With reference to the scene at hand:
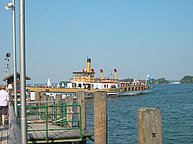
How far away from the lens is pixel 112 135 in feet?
71.7

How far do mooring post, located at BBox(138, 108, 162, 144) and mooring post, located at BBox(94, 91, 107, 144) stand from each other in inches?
239

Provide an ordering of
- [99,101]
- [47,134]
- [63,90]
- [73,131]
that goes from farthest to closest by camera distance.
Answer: [63,90] < [73,131] < [47,134] < [99,101]

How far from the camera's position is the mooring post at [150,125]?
5113mm

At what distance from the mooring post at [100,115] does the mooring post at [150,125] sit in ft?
19.9

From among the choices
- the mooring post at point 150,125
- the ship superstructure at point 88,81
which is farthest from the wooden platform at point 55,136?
the ship superstructure at point 88,81

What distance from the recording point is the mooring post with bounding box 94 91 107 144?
11273 mm

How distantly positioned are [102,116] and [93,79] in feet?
174

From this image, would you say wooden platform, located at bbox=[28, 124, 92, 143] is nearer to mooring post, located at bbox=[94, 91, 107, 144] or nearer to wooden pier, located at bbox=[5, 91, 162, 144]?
wooden pier, located at bbox=[5, 91, 162, 144]

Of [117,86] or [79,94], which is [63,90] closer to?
[117,86]

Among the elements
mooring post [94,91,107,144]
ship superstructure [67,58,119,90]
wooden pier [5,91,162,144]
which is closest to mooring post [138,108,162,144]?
wooden pier [5,91,162,144]

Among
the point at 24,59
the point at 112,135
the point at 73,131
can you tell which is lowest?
the point at 112,135

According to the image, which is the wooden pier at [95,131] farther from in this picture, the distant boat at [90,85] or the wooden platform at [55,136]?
the distant boat at [90,85]

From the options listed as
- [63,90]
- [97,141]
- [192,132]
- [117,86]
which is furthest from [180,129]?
[117,86]

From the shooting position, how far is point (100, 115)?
11.4m
